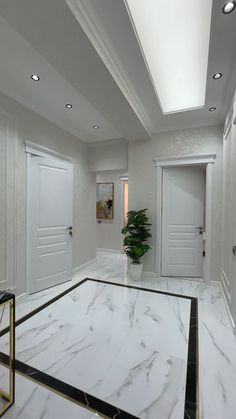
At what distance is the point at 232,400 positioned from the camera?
1380mm

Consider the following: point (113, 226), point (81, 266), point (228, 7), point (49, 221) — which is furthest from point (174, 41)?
point (113, 226)

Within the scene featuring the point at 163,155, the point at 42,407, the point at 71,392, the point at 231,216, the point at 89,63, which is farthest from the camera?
the point at 163,155

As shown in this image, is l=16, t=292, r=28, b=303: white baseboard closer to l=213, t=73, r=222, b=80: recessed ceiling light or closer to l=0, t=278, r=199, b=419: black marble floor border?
l=0, t=278, r=199, b=419: black marble floor border

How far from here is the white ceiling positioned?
145 cm

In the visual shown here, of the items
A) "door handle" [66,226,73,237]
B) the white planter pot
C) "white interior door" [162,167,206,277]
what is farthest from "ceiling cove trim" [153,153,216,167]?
"door handle" [66,226,73,237]

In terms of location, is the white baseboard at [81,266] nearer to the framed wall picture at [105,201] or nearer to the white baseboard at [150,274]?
the white baseboard at [150,274]

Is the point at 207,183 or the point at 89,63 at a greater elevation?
the point at 89,63

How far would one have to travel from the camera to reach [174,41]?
1.96 metres

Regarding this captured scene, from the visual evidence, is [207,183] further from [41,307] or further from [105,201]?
[105,201]

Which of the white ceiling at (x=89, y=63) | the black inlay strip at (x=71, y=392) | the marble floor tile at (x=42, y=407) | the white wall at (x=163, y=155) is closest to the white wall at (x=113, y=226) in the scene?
the white wall at (x=163, y=155)

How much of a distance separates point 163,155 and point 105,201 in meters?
2.81

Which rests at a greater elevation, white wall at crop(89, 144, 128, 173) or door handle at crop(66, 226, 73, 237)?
white wall at crop(89, 144, 128, 173)

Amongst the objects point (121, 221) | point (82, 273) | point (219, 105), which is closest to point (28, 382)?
point (82, 273)

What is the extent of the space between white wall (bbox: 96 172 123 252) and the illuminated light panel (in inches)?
131
